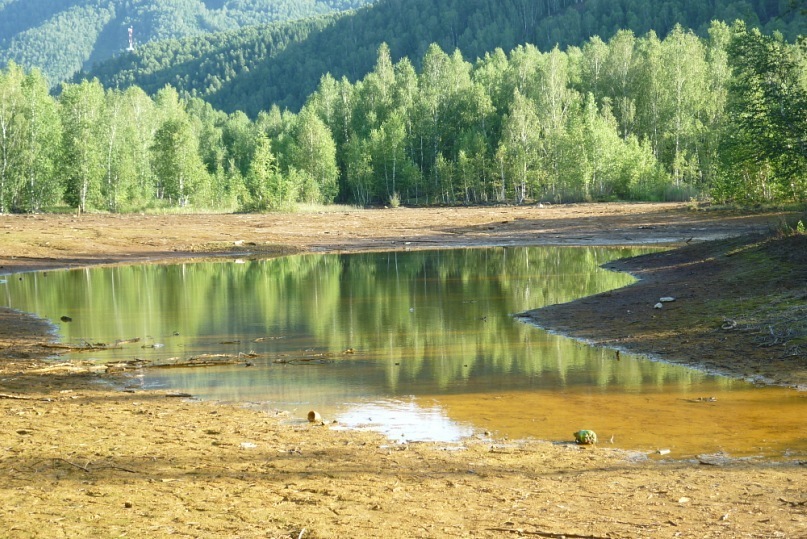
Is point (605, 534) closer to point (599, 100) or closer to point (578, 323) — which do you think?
point (578, 323)

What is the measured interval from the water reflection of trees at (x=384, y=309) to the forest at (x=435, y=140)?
20219mm

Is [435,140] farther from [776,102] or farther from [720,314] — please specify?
[720,314]

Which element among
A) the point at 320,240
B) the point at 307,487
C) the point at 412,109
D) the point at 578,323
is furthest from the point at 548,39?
the point at 307,487

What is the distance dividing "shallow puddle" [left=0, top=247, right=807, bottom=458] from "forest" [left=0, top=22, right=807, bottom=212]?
83.3 ft

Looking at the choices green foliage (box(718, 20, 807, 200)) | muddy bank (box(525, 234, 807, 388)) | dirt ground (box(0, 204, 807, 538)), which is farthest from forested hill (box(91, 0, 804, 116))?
dirt ground (box(0, 204, 807, 538))

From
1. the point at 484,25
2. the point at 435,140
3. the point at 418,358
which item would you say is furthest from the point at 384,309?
the point at 484,25

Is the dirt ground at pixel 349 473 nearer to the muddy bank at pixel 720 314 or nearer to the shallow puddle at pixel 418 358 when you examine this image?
the muddy bank at pixel 720 314

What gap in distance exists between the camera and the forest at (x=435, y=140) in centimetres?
6944

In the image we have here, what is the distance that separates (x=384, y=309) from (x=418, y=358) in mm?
6640

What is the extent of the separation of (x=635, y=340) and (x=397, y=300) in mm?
8917

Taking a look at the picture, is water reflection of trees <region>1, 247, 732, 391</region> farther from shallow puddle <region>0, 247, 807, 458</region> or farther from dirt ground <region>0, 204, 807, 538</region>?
dirt ground <region>0, 204, 807, 538</region>

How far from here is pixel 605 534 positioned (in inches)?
247

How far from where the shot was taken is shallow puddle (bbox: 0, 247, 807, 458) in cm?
1040

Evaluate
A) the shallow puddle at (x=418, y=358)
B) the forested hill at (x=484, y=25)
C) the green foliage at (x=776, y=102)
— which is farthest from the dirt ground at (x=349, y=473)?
the forested hill at (x=484, y=25)
